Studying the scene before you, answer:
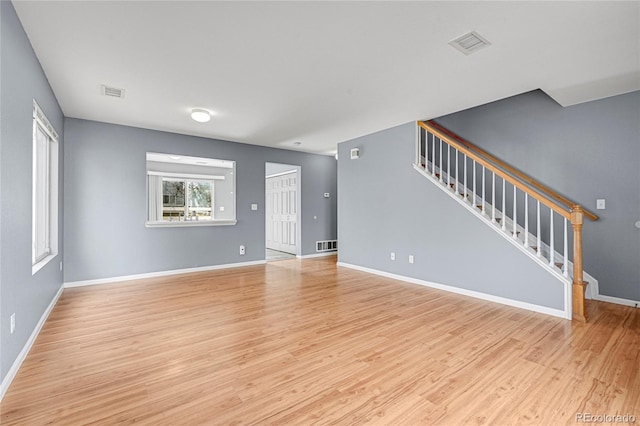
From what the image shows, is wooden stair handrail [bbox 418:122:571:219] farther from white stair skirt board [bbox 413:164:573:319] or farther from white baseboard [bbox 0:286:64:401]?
white baseboard [bbox 0:286:64:401]

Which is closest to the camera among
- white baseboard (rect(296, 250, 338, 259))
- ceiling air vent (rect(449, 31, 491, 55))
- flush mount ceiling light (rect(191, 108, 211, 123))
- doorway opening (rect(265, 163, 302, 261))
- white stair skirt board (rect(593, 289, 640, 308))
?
ceiling air vent (rect(449, 31, 491, 55))

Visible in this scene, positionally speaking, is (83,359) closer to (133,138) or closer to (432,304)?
(432,304)

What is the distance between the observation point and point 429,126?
4535mm

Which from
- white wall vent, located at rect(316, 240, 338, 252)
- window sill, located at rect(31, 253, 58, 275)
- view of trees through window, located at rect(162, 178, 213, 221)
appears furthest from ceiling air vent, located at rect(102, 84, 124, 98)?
view of trees through window, located at rect(162, 178, 213, 221)

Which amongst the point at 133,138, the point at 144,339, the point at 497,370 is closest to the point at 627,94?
the point at 497,370

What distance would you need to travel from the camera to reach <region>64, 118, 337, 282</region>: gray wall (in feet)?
14.7

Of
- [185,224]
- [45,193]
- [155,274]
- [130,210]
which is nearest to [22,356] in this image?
[45,193]

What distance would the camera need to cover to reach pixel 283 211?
810cm

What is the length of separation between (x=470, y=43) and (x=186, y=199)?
26.8 ft

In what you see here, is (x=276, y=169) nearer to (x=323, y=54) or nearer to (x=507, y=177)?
(x=323, y=54)

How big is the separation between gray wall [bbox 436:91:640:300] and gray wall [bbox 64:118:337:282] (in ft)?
15.7

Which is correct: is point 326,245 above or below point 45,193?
below

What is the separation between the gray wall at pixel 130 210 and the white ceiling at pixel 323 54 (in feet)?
2.24

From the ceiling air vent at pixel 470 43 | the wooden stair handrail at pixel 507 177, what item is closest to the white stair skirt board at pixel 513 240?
the wooden stair handrail at pixel 507 177
